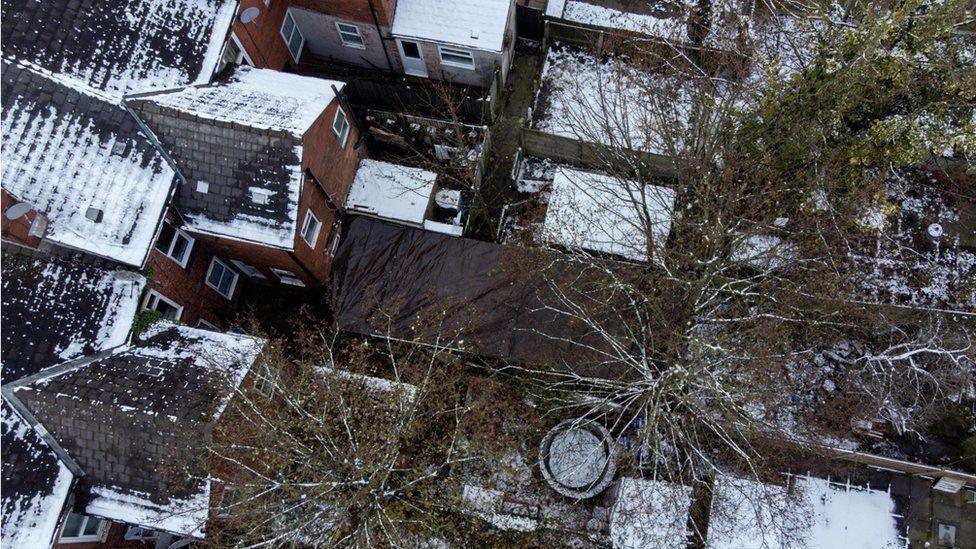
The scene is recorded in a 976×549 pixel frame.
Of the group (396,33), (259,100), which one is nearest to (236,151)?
(259,100)

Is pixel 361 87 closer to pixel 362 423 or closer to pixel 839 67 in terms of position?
pixel 362 423

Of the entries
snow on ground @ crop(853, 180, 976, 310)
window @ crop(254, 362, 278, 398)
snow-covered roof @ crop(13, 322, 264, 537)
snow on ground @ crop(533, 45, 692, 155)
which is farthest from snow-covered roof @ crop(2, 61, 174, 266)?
snow on ground @ crop(853, 180, 976, 310)

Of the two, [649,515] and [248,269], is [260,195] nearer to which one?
[248,269]

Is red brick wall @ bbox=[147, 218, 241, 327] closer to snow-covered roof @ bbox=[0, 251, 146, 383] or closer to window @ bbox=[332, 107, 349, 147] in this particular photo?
snow-covered roof @ bbox=[0, 251, 146, 383]

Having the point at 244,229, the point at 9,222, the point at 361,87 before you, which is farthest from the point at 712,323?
the point at 9,222

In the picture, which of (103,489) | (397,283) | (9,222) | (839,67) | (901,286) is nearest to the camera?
(9,222)

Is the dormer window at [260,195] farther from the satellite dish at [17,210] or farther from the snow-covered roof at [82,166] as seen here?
the satellite dish at [17,210]
